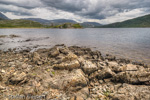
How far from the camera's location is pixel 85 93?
37.5ft

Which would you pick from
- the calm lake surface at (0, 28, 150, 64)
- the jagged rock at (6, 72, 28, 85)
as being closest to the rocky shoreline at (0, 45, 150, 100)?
the jagged rock at (6, 72, 28, 85)

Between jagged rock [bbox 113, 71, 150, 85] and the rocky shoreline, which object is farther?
jagged rock [bbox 113, 71, 150, 85]

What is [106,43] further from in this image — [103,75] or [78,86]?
[78,86]

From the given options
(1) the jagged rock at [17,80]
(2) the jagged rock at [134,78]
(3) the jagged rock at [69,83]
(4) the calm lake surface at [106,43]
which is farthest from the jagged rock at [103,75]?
(4) the calm lake surface at [106,43]

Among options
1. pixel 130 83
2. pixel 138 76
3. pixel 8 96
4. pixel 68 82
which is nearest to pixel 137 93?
pixel 130 83

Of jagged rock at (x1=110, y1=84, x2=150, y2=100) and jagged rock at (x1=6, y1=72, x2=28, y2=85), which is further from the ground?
jagged rock at (x1=6, y1=72, x2=28, y2=85)

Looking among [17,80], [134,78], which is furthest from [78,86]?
[134,78]

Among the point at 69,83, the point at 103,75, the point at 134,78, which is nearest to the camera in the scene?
the point at 69,83

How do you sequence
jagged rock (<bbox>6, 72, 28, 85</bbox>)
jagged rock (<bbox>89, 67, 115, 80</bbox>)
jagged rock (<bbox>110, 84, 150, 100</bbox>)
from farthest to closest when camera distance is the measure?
jagged rock (<bbox>89, 67, 115, 80</bbox>) < jagged rock (<bbox>6, 72, 28, 85</bbox>) < jagged rock (<bbox>110, 84, 150, 100</bbox>)

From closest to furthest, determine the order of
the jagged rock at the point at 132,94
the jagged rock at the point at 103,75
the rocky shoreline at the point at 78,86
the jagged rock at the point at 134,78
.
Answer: the jagged rock at the point at 132,94 < the rocky shoreline at the point at 78,86 < the jagged rock at the point at 134,78 < the jagged rock at the point at 103,75

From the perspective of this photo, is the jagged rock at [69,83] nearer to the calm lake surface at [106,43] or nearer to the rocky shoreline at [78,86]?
the rocky shoreline at [78,86]

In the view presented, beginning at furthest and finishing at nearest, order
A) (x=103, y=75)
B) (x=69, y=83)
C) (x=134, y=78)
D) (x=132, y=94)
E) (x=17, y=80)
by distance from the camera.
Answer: (x=103, y=75), (x=134, y=78), (x=69, y=83), (x=17, y=80), (x=132, y=94)

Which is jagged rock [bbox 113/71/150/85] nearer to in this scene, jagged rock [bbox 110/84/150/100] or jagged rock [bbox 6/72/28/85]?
jagged rock [bbox 110/84/150/100]

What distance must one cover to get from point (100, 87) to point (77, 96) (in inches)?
156
